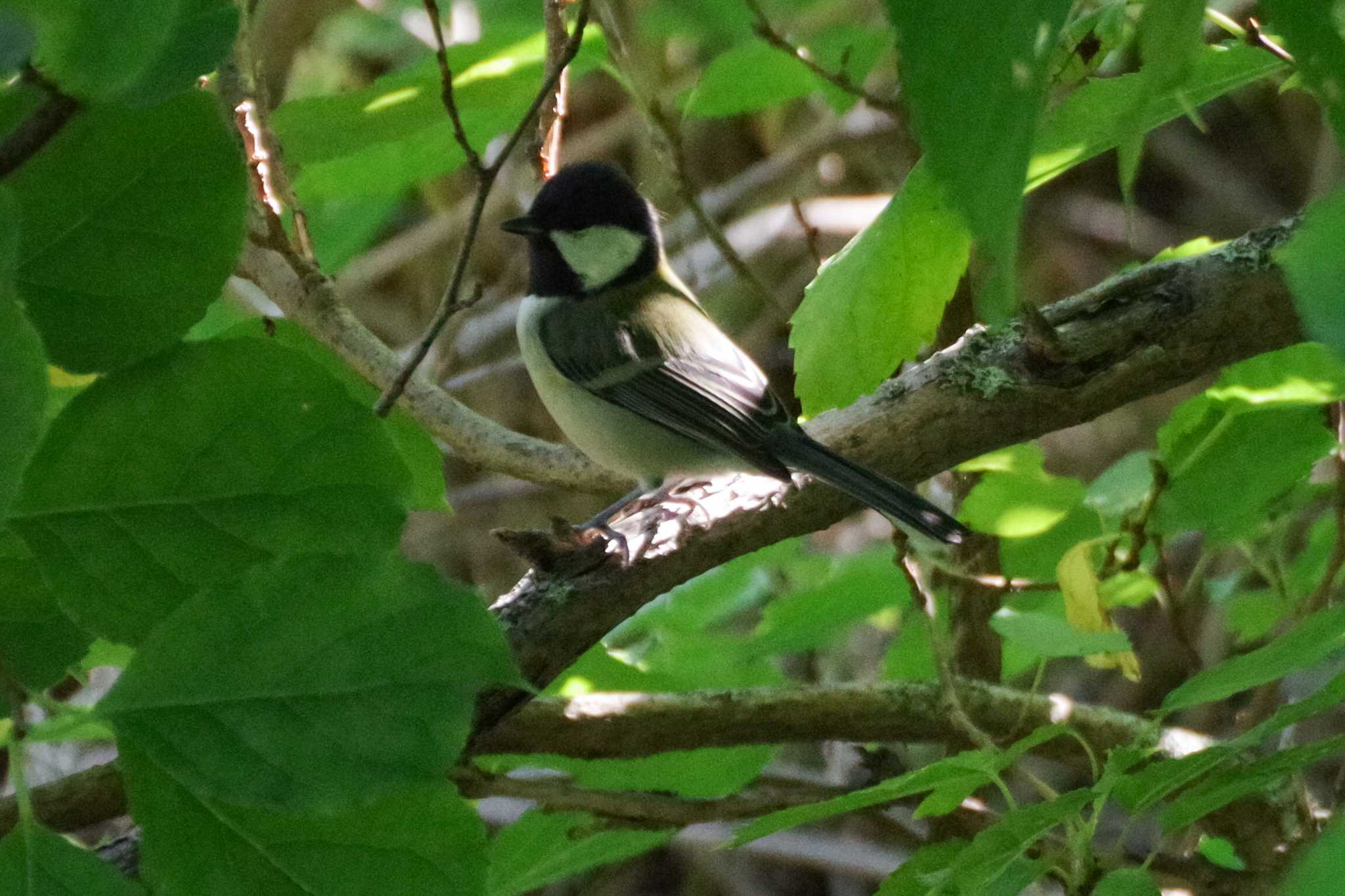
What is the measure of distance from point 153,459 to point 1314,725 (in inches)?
68.8

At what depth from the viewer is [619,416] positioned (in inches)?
75.4

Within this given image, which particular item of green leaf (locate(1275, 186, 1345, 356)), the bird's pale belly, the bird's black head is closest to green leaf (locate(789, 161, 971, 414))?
green leaf (locate(1275, 186, 1345, 356))

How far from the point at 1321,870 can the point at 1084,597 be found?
947mm

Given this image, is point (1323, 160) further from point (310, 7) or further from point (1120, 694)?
point (310, 7)

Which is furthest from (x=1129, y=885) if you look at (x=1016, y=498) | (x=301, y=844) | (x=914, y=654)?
(x=914, y=654)

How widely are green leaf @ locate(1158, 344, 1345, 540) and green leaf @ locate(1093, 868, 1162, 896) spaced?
1.78 ft

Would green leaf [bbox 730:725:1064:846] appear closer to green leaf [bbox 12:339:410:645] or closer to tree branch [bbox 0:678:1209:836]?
tree branch [bbox 0:678:1209:836]

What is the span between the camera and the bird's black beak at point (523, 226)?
81.7 inches

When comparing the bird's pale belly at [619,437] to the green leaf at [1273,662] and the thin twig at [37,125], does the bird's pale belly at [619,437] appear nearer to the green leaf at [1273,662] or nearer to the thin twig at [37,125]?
the green leaf at [1273,662]

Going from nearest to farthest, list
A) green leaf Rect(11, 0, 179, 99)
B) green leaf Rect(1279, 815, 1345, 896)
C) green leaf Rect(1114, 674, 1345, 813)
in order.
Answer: green leaf Rect(1279, 815, 1345, 896)
green leaf Rect(11, 0, 179, 99)
green leaf Rect(1114, 674, 1345, 813)

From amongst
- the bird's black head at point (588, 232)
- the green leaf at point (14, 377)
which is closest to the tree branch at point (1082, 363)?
the green leaf at point (14, 377)

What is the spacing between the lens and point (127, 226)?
1.76 ft

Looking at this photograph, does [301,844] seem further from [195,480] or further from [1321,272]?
[1321,272]

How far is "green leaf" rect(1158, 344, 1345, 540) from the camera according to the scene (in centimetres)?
112
